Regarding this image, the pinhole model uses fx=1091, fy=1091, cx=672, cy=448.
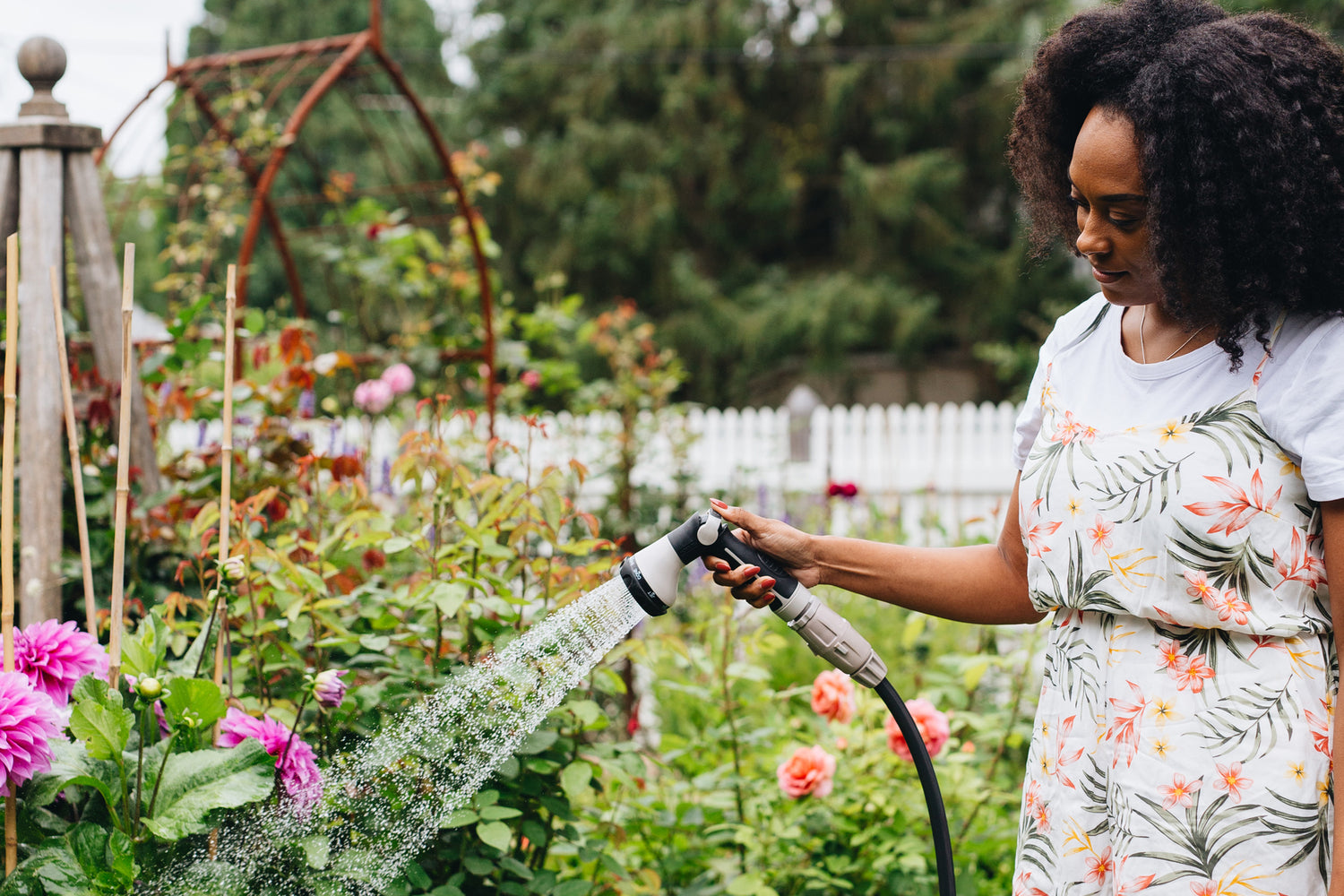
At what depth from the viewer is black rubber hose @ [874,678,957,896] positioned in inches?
47.5

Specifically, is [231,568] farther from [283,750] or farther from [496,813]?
[496,813]

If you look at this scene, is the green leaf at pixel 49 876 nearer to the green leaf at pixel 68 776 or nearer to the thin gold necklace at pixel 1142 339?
the green leaf at pixel 68 776

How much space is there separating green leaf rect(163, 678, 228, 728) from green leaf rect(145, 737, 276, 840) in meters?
0.06

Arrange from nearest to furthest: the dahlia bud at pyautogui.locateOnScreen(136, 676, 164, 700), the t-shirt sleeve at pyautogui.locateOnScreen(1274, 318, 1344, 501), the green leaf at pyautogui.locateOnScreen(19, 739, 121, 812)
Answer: the t-shirt sleeve at pyautogui.locateOnScreen(1274, 318, 1344, 501), the dahlia bud at pyautogui.locateOnScreen(136, 676, 164, 700), the green leaf at pyautogui.locateOnScreen(19, 739, 121, 812)

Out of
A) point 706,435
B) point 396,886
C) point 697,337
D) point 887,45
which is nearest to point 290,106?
point 697,337

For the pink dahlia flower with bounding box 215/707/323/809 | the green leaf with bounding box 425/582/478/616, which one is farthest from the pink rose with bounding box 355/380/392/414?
the pink dahlia flower with bounding box 215/707/323/809

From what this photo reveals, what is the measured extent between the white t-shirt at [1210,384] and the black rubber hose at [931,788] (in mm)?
340

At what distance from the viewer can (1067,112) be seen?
3.68 feet

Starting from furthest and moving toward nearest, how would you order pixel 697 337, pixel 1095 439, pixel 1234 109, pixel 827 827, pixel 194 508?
pixel 697 337 < pixel 194 508 < pixel 827 827 < pixel 1095 439 < pixel 1234 109

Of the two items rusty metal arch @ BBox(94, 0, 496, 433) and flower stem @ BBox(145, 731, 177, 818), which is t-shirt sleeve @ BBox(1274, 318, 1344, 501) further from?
rusty metal arch @ BBox(94, 0, 496, 433)

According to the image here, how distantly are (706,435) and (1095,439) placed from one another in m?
6.86

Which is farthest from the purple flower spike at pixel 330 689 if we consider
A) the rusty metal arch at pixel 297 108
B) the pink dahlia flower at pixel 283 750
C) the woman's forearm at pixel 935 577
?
the rusty metal arch at pixel 297 108

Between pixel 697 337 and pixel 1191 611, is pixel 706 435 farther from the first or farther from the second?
pixel 1191 611

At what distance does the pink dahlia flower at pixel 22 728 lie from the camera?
1.12 metres
